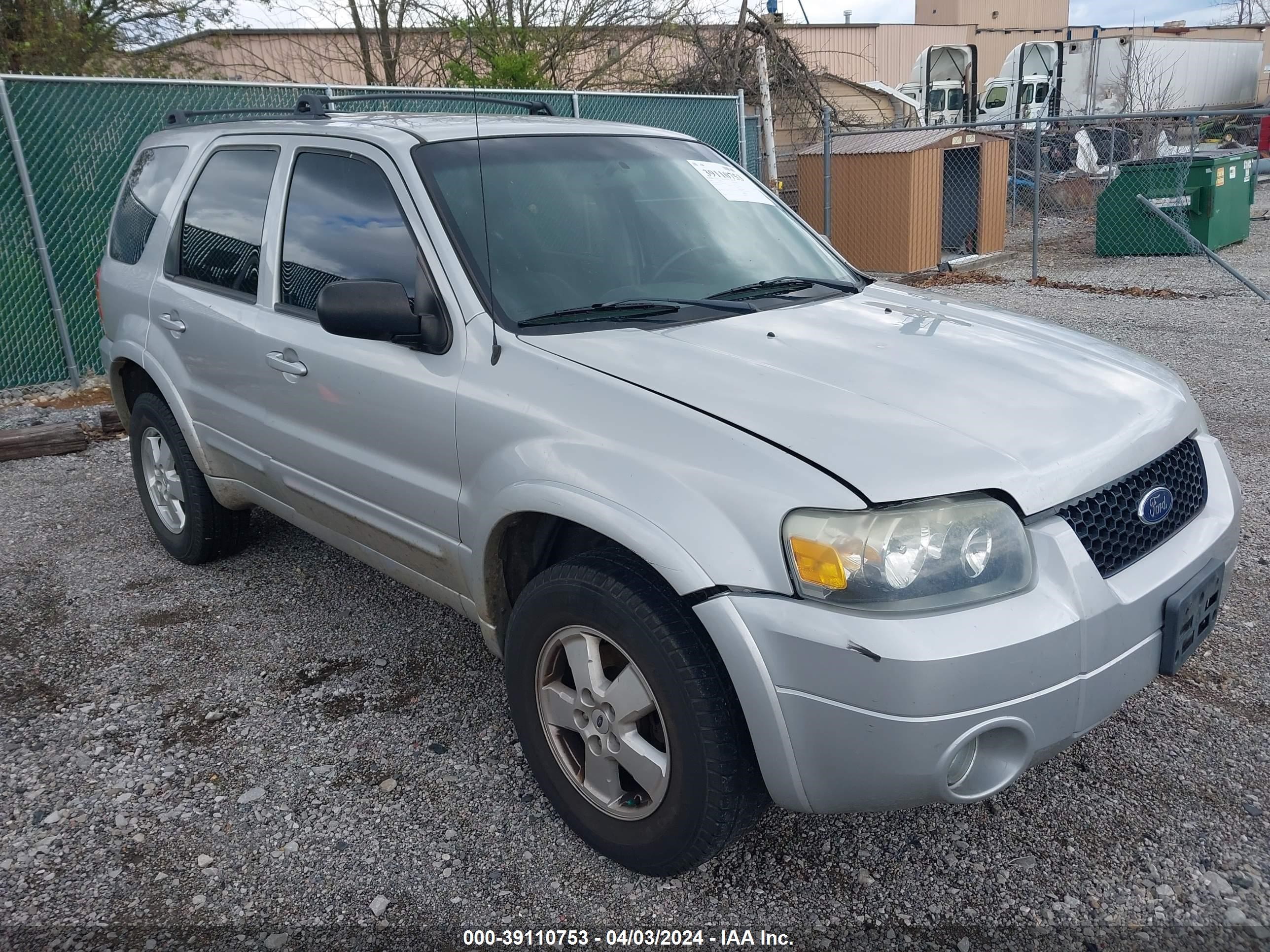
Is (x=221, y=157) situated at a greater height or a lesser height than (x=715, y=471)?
greater

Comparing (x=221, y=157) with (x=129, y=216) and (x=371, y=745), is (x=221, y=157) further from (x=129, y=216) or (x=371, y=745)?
(x=371, y=745)

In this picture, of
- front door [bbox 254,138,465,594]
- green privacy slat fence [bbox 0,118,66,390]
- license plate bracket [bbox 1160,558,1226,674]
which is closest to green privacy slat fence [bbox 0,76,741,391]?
green privacy slat fence [bbox 0,118,66,390]

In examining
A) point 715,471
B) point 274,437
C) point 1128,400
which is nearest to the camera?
point 715,471

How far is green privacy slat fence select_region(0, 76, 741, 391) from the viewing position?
7.67 meters

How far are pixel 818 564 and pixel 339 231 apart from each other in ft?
6.87

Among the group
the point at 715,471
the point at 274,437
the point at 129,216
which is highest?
the point at 129,216

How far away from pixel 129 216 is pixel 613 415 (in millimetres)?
3321

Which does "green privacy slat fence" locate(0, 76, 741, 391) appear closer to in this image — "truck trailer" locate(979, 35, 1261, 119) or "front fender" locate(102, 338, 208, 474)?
"front fender" locate(102, 338, 208, 474)

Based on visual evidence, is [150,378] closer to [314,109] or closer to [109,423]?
[314,109]

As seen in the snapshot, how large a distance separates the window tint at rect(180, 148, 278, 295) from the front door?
182 millimetres

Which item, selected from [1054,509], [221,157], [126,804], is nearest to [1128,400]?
[1054,509]

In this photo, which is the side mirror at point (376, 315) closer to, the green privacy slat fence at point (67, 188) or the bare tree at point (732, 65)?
the green privacy slat fence at point (67, 188)

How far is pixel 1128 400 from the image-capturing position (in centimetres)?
262

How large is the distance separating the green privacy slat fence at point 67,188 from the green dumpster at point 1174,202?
31.5 ft
